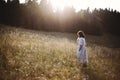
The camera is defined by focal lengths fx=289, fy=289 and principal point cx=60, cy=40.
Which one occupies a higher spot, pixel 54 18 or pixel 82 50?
pixel 54 18

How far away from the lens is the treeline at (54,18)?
6969cm

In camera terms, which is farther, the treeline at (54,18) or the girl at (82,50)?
the treeline at (54,18)

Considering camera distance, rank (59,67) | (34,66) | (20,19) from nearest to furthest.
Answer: (34,66), (59,67), (20,19)

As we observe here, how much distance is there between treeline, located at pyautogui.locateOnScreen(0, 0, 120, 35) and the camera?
69688 millimetres

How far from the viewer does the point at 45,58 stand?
17.2 metres

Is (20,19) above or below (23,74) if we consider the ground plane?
above

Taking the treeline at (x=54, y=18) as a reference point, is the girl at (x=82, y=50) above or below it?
below

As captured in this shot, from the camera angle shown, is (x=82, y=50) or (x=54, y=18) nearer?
(x=82, y=50)

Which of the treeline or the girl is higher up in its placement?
the treeline

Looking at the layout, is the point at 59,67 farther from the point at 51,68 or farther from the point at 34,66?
the point at 34,66

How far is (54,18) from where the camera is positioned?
77.6m

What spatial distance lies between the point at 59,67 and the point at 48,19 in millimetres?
60719

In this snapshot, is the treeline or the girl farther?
the treeline

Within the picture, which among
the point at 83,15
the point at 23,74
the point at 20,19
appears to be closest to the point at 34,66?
the point at 23,74
